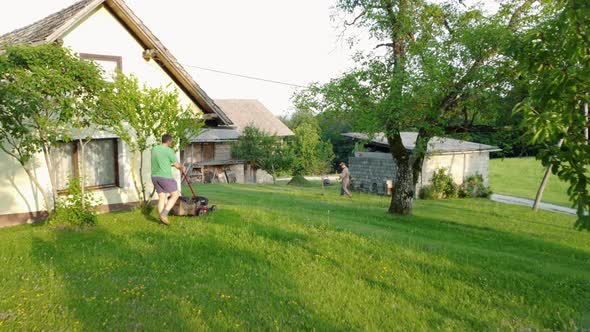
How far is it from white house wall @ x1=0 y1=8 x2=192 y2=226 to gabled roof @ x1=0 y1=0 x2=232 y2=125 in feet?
0.61

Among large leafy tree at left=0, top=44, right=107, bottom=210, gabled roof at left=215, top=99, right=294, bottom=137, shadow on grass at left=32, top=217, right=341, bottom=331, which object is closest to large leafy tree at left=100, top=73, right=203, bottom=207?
large leafy tree at left=0, top=44, right=107, bottom=210

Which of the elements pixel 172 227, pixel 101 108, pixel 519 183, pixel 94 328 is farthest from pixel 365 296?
pixel 519 183

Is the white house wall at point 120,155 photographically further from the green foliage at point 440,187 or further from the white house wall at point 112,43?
the green foliage at point 440,187

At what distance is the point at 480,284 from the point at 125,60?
11103 mm

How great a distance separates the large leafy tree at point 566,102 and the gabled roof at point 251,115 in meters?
41.4

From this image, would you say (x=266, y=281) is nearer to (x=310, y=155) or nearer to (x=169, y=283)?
(x=169, y=283)

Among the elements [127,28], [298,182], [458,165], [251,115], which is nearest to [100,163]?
[127,28]

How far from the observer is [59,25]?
11.2m

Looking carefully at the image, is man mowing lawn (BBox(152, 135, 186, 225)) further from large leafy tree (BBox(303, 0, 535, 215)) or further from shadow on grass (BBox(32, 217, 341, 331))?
large leafy tree (BBox(303, 0, 535, 215))

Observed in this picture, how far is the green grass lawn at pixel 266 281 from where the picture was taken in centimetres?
539

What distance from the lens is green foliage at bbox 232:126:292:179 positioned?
130 feet

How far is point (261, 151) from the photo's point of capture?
39594mm

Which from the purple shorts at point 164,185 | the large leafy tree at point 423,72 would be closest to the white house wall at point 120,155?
the purple shorts at point 164,185

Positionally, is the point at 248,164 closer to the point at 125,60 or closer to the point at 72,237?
the point at 125,60
